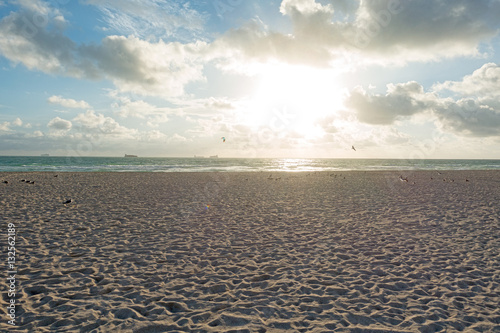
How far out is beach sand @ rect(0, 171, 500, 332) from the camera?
5176 mm

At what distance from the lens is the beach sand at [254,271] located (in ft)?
17.0

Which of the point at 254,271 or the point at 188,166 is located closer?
the point at 254,271

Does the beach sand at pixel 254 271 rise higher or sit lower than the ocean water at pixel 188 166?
lower

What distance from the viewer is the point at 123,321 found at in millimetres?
5082

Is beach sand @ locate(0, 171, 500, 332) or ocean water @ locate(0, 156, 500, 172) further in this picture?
ocean water @ locate(0, 156, 500, 172)

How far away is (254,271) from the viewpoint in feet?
23.9

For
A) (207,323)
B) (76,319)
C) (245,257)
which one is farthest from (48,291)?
(245,257)

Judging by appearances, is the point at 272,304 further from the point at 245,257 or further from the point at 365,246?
the point at 365,246

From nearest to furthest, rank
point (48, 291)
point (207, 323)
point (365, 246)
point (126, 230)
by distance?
point (207, 323), point (48, 291), point (365, 246), point (126, 230)

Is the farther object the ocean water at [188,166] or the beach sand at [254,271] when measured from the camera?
the ocean water at [188,166]

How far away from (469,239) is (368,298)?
21.1 ft

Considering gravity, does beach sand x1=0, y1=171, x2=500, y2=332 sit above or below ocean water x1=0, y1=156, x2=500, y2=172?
below

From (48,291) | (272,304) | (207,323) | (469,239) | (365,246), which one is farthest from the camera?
(469,239)

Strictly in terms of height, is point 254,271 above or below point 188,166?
below
